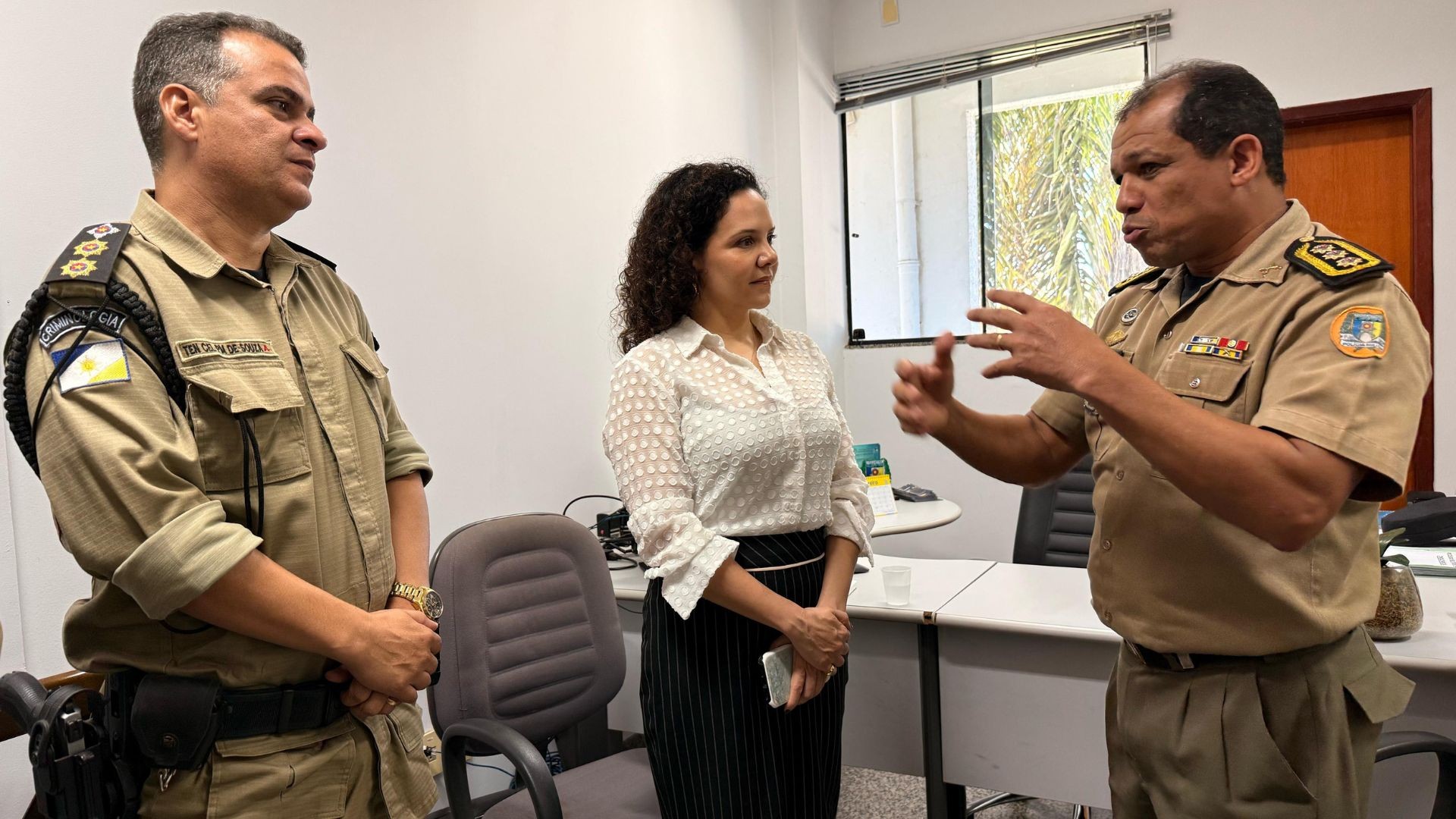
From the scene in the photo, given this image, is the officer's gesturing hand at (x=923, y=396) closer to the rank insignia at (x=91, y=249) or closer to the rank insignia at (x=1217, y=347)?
the rank insignia at (x=1217, y=347)

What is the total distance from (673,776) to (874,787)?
4.99 ft

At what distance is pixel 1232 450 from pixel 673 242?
107 centimetres

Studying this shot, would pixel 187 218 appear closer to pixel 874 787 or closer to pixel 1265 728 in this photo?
pixel 1265 728

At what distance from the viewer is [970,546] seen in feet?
15.8

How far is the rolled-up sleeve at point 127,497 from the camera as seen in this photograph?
0.96 meters

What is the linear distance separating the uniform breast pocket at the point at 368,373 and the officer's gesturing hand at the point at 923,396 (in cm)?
75

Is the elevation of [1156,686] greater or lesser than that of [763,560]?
lesser

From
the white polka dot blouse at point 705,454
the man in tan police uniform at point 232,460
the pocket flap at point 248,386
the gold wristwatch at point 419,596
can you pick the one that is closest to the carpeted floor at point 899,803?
the white polka dot blouse at point 705,454

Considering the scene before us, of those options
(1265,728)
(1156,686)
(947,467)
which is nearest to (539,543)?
(1156,686)

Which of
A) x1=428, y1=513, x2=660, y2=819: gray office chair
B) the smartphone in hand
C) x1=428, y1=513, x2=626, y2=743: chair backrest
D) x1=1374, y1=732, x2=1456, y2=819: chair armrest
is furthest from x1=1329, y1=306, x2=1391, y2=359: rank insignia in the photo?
x1=428, y1=513, x2=626, y2=743: chair backrest

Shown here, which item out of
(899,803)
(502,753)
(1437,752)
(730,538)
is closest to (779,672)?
(730,538)

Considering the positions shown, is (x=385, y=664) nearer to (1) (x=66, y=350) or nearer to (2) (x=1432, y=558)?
(1) (x=66, y=350)

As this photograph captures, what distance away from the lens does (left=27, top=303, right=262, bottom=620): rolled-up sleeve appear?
96cm

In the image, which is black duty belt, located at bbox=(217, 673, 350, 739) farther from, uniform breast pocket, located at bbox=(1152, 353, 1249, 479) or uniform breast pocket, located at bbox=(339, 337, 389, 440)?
uniform breast pocket, located at bbox=(1152, 353, 1249, 479)
